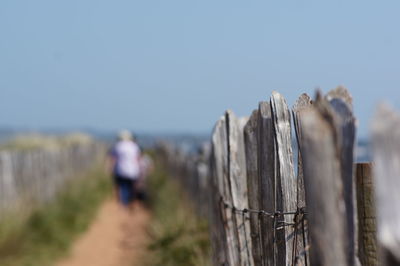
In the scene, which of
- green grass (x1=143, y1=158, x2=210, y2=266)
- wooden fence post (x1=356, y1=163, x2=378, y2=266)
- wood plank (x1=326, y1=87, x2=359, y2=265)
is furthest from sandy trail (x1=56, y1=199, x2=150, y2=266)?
wood plank (x1=326, y1=87, x2=359, y2=265)

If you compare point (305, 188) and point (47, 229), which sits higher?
point (305, 188)

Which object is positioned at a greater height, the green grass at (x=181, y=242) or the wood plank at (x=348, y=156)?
the wood plank at (x=348, y=156)

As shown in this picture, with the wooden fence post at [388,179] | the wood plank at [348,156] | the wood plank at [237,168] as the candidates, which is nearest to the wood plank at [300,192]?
the wood plank at [348,156]

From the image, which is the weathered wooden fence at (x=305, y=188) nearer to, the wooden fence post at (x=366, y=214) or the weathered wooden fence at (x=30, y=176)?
the wooden fence post at (x=366, y=214)

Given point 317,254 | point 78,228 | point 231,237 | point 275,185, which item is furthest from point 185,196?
point 317,254

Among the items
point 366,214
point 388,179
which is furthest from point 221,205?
point 388,179

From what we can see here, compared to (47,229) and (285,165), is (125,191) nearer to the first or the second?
(47,229)

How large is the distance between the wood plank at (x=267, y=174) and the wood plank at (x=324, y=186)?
4.09 ft

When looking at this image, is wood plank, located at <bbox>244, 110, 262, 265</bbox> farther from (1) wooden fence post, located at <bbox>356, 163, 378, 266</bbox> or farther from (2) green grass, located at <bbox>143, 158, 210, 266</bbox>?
(2) green grass, located at <bbox>143, 158, 210, 266</bbox>

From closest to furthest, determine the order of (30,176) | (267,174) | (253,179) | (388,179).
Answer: (388,179)
(267,174)
(253,179)
(30,176)

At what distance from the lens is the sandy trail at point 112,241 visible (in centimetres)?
971

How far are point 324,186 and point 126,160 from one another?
434 inches

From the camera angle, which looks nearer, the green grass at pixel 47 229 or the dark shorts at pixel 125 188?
the green grass at pixel 47 229

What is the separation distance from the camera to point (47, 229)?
34.1ft
